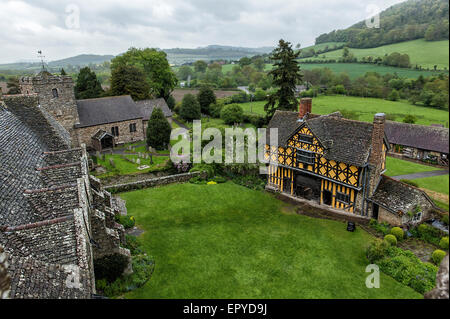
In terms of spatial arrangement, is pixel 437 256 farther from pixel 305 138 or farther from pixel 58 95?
pixel 58 95

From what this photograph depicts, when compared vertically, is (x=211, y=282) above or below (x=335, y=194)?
below

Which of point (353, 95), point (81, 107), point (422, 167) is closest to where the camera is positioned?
point (422, 167)

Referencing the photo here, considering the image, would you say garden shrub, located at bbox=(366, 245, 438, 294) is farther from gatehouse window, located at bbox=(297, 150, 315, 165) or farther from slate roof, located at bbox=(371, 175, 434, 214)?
gatehouse window, located at bbox=(297, 150, 315, 165)

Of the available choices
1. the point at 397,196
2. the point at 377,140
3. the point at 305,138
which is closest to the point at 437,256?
the point at 397,196

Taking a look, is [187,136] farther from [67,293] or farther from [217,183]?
[67,293]

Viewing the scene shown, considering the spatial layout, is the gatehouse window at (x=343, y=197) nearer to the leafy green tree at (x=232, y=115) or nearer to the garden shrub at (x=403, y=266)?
the garden shrub at (x=403, y=266)

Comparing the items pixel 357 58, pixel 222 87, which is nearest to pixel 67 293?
pixel 357 58
